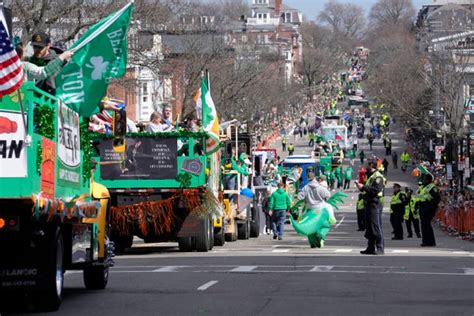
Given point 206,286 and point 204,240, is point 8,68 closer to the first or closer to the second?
point 206,286

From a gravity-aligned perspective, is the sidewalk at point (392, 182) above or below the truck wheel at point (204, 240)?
below

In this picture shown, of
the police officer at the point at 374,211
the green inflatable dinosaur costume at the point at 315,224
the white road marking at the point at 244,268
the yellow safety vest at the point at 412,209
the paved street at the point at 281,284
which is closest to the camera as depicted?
the paved street at the point at 281,284

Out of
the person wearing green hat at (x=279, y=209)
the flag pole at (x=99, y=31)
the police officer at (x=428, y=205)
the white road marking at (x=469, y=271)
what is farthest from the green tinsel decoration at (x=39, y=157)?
the person wearing green hat at (x=279, y=209)

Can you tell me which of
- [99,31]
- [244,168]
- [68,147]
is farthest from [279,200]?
[68,147]

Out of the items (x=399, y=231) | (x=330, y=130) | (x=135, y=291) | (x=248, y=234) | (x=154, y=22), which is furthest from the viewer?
(x=330, y=130)

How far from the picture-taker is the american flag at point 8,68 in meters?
12.1

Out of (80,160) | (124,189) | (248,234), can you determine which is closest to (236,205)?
(248,234)

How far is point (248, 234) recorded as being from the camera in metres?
36.7

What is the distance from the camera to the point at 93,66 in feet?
51.1

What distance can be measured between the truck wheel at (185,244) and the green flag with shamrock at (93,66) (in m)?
11.7

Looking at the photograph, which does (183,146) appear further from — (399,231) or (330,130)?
(330,130)

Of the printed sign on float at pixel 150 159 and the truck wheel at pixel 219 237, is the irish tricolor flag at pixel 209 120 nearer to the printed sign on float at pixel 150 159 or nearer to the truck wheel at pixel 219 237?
the printed sign on float at pixel 150 159

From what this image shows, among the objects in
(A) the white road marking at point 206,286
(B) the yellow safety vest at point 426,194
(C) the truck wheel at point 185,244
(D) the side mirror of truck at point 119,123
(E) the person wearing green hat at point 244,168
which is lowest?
(C) the truck wheel at point 185,244

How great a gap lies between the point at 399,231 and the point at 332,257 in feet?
47.5
